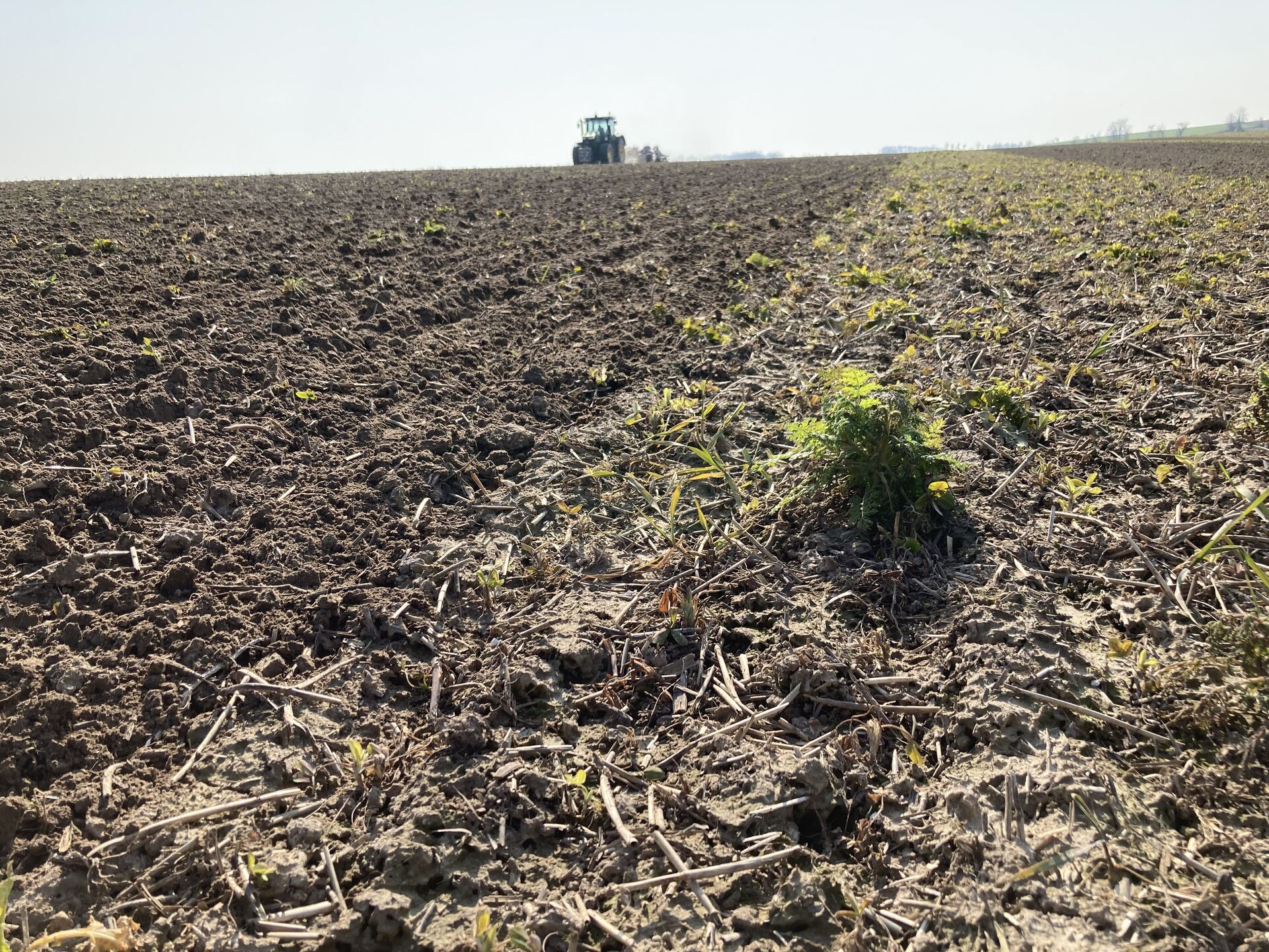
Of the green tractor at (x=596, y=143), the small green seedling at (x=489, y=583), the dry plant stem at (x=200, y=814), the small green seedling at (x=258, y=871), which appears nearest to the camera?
the small green seedling at (x=258, y=871)

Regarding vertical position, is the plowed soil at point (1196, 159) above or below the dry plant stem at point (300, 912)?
above

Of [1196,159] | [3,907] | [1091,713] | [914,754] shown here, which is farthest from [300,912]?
[1196,159]

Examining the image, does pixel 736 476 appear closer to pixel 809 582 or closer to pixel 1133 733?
pixel 809 582

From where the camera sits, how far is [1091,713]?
2.38 meters

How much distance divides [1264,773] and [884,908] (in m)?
1.07

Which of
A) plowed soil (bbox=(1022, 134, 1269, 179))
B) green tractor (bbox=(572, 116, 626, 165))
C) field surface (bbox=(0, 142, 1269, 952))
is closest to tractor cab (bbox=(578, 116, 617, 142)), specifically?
green tractor (bbox=(572, 116, 626, 165))

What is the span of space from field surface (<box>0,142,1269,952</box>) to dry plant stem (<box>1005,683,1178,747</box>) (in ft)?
0.03

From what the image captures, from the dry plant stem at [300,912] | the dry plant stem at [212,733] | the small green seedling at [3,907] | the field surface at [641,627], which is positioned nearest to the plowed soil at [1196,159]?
the field surface at [641,627]

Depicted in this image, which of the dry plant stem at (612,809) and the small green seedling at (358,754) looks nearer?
the dry plant stem at (612,809)

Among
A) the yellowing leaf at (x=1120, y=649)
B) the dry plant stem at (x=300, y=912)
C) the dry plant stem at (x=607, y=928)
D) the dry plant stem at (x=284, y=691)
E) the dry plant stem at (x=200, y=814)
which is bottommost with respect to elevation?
the dry plant stem at (x=607, y=928)

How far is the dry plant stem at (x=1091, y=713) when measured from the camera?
89.7 inches

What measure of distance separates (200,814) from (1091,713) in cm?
270

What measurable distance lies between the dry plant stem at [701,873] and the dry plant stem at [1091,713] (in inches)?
38.0

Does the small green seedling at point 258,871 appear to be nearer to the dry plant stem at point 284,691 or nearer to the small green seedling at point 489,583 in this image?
the dry plant stem at point 284,691
